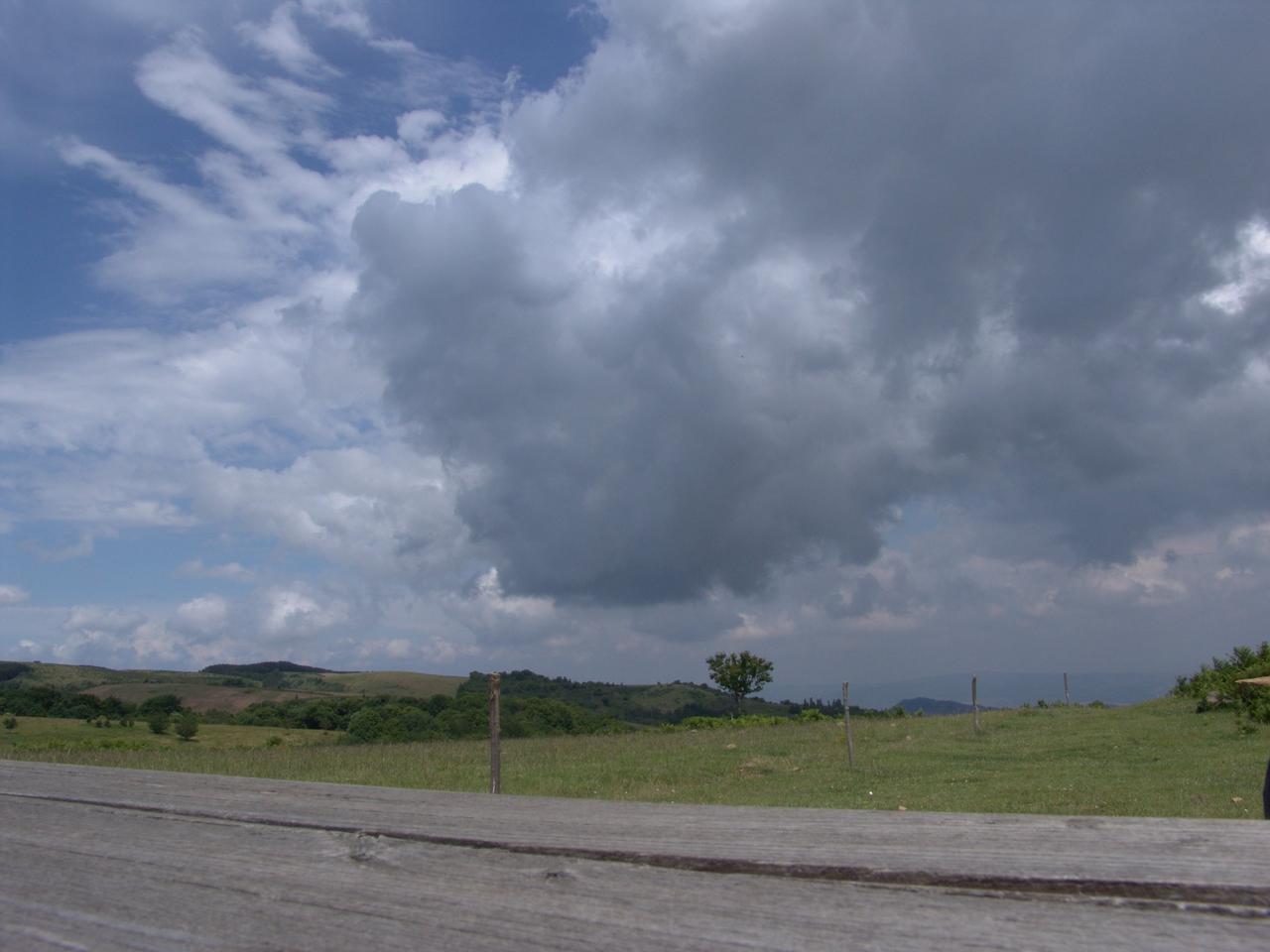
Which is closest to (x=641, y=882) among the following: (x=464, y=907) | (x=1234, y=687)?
(x=464, y=907)

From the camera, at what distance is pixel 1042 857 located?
47.6 inches

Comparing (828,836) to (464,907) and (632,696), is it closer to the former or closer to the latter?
(464,907)

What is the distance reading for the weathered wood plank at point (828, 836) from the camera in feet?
3.76

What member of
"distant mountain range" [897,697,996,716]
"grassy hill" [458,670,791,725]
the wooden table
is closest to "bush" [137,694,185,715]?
"grassy hill" [458,670,791,725]

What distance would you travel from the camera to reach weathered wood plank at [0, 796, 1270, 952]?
1.04 m

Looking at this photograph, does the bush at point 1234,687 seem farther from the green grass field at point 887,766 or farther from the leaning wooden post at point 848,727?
the leaning wooden post at point 848,727

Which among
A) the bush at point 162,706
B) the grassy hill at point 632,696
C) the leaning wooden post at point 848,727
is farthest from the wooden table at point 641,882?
the grassy hill at point 632,696

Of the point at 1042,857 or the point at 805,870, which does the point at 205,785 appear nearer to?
the point at 805,870

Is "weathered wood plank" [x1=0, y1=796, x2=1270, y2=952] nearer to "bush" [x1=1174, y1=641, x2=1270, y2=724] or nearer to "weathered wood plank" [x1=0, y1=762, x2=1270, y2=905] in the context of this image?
"weathered wood plank" [x1=0, y1=762, x2=1270, y2=905]

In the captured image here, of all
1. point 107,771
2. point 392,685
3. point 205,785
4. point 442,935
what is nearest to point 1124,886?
point 442,935

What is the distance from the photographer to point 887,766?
2080 cm

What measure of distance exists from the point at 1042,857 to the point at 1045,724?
32930mm

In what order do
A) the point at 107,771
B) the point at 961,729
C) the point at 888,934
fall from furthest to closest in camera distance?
the point at 961,729 < the point at 107,771 < the point at 888,934

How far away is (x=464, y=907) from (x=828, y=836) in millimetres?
529
